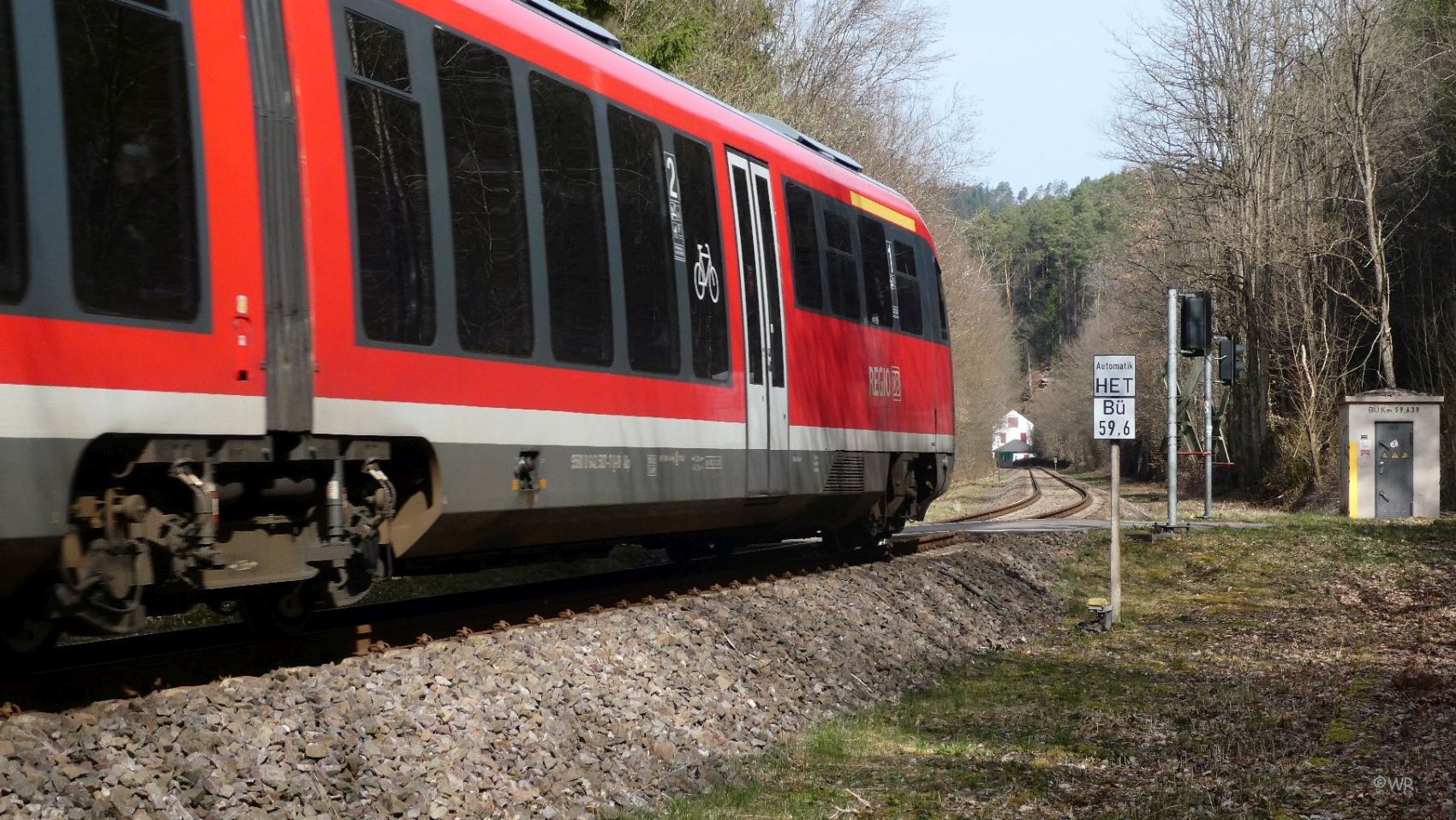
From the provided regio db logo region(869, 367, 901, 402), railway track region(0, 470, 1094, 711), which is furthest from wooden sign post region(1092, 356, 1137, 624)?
railway track region(0, 470, 1094, 711)

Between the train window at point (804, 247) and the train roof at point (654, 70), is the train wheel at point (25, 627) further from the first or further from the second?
the train window at point (804, 247)

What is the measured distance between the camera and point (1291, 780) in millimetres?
7379

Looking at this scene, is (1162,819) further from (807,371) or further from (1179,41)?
(1179,41)

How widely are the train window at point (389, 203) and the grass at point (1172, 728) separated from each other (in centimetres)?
284

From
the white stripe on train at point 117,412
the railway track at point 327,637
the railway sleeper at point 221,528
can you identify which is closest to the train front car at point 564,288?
the railway sleeper at point 221,528

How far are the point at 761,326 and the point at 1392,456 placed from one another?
1852 centimetres

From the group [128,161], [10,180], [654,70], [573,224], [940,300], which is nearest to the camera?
[10,180]

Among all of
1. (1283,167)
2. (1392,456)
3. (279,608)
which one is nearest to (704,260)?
(279,608)

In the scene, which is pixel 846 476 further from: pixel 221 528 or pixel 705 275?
pixel 221 528

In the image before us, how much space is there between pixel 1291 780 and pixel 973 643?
5.09 meters

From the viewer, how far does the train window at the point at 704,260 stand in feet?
35.5

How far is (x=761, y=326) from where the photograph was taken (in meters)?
11.8

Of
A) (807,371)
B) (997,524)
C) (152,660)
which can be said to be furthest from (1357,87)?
(152,660)

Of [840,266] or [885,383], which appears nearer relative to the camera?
[840,266]
